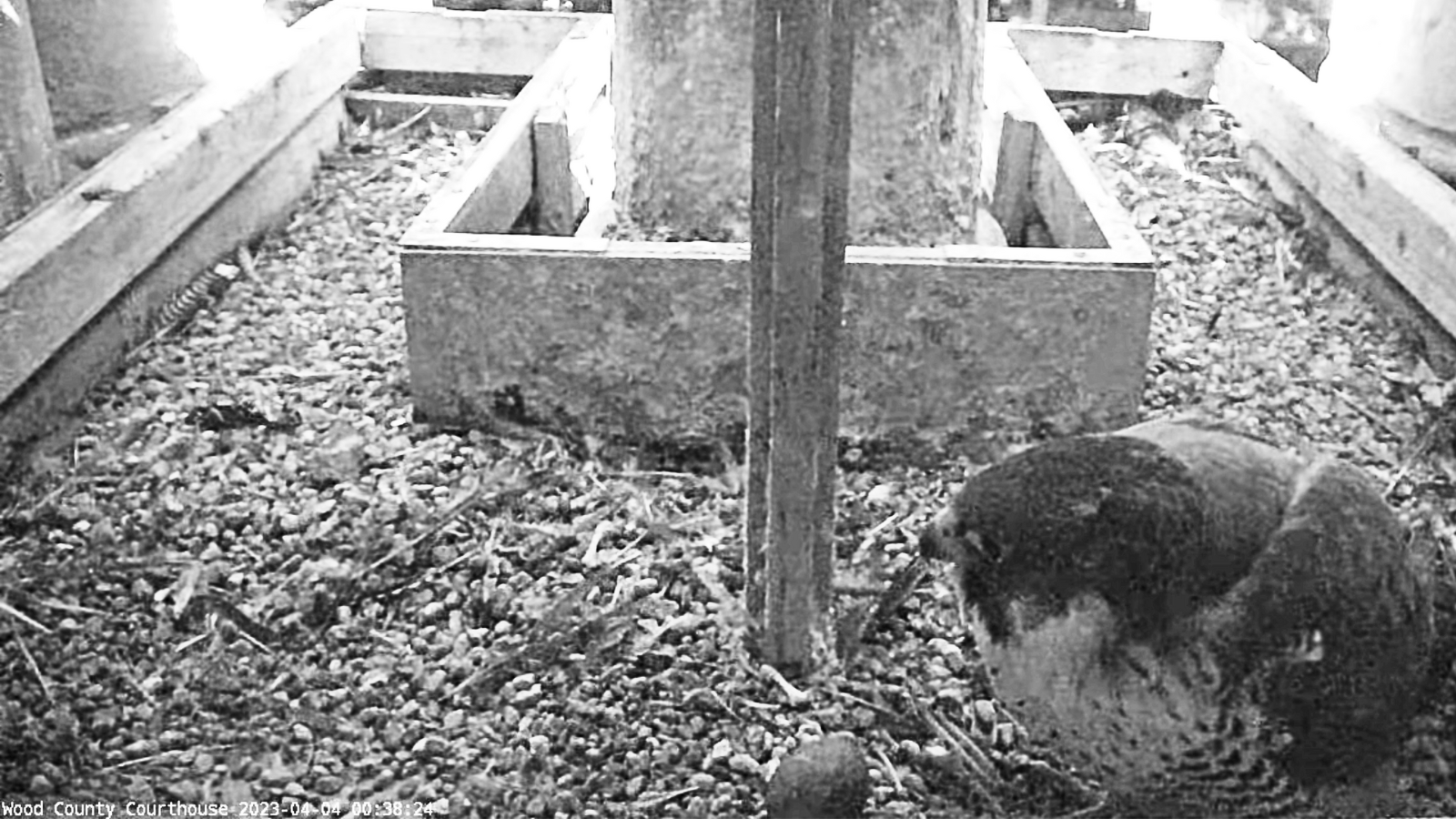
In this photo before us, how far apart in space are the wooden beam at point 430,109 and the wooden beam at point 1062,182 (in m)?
1.27

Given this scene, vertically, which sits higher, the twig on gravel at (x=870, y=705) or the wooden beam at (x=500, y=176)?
the wooden beam at (x=500, y=176)

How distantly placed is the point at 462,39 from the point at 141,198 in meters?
1.34

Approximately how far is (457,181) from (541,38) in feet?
4.49

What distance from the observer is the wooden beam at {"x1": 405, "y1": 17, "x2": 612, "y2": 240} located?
8.89 feet

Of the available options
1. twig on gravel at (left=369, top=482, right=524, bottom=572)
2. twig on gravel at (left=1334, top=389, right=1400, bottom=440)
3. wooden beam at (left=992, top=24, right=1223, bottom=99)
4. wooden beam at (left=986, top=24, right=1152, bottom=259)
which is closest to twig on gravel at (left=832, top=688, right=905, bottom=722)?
twig on gravel at (left=369, top=482, right=524, bottom=572)

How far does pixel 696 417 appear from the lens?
2654 mm

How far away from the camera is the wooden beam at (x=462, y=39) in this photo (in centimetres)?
409

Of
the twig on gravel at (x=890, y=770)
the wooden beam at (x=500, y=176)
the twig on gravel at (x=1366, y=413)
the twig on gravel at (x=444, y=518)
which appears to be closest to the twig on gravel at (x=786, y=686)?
the twig on gravel at (x=890, y=770)

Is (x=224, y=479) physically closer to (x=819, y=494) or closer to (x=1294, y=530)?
(x=819, y=494)

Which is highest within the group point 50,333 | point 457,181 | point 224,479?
point 457,181

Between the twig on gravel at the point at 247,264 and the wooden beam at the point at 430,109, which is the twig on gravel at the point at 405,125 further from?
the twig on gravel at the point at 247,264

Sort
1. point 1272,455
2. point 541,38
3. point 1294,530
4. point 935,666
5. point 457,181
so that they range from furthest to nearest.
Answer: point 541,38, point 457,181, point 935,666, point 1272,455, point 1294,530

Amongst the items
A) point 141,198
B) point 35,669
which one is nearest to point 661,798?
point 35,669

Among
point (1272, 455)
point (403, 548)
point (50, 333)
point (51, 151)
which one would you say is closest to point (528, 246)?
point (403, 548)
